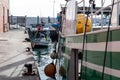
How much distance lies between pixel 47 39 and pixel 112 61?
1345 inches

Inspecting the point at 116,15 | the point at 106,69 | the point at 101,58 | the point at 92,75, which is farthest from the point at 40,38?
the point at 106,69

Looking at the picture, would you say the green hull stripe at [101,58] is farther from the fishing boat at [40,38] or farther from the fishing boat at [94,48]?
the fishing boat at [40,38]

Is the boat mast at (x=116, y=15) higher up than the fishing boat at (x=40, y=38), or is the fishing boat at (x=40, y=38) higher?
the boat mast at (x=116, y=15)

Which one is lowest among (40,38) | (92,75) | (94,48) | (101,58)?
(40,38)

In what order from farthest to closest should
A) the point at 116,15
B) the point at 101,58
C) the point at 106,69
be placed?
the point at 101,58 → the point at 116,15 → the point at 106,69

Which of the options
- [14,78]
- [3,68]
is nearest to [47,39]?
[3,68]

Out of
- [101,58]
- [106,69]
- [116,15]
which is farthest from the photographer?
[101,58]

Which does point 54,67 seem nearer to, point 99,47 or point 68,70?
point 68,70

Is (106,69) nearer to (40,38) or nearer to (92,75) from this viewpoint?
(92,75)

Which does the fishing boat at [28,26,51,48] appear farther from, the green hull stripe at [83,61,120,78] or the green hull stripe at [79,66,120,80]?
the green hull stripe at [83,61,120,78]

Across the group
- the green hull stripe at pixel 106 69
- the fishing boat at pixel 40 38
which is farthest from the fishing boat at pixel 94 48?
the fishing boat at pixel 40 38

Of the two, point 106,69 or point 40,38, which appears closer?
point 106,69

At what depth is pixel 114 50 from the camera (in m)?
5.35

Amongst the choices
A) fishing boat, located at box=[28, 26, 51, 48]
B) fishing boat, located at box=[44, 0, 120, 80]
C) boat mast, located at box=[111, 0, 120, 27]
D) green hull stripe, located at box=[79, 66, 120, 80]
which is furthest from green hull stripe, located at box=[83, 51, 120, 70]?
fishing boat, located at box=[28, 26, 51, 48]
